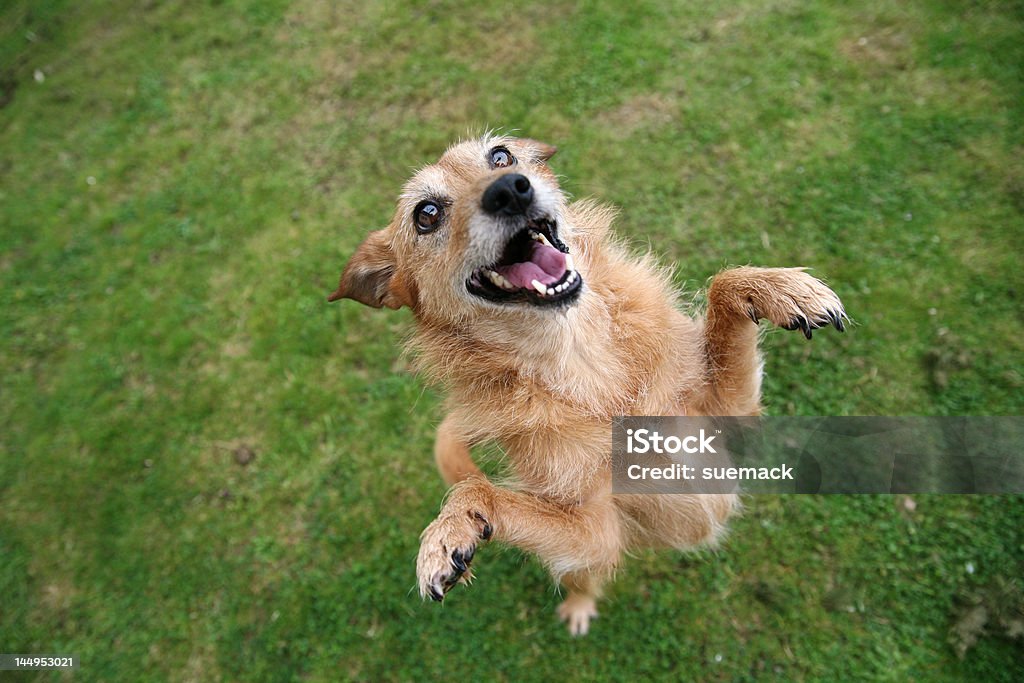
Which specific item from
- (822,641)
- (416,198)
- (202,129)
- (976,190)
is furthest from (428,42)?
(822,641)

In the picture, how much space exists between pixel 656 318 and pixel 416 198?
146 cm

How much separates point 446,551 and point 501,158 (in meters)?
2.08

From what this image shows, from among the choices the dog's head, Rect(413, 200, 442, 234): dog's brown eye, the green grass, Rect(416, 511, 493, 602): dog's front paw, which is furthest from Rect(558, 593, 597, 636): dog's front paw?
Rect(413, 200, 442, 234): dog's brown eye

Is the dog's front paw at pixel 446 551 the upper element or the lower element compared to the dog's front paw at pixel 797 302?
lower

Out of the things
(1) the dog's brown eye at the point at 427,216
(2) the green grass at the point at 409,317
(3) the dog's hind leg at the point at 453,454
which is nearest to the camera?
(1) the dog's brown eye at the point at 427,216

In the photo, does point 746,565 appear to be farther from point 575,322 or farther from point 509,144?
point 509,144

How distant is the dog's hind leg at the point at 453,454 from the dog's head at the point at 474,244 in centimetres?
71

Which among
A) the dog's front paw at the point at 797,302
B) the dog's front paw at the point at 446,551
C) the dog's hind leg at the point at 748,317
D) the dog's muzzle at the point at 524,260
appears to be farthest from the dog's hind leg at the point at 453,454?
the dog's front paw at the point at 797,302

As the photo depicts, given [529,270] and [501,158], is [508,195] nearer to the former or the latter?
[529,270]

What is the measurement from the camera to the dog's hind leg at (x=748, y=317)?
8.89 feet

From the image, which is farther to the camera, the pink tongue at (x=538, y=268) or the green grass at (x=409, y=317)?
the green grass at (x=409, y=317)

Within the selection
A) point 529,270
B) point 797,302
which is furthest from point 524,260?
point 797,302

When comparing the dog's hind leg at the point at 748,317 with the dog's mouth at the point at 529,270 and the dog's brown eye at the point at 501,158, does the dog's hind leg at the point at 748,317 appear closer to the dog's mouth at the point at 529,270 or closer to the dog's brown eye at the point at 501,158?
the dog's mouth at the point at 529,270

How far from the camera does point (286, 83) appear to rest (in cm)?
628
